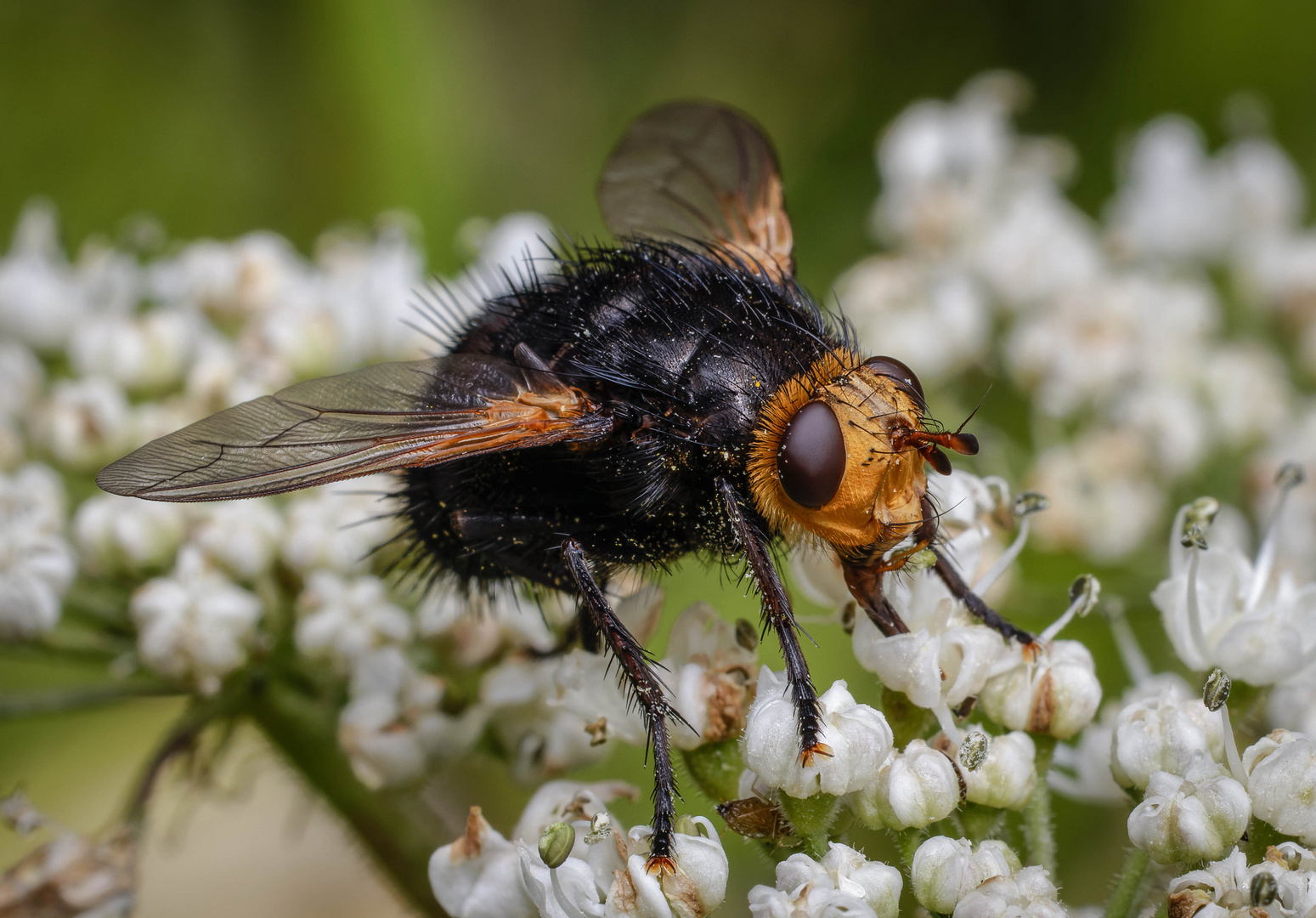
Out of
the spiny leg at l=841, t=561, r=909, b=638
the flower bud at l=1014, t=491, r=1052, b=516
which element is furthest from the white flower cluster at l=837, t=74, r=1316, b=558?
the spiny leg at l=841, t=561, r=909, b=638

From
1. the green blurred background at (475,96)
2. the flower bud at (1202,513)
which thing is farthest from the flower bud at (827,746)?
the green blurred background at (475,96)

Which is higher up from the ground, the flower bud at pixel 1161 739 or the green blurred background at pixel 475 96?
the green blurred background at pixel 475 96

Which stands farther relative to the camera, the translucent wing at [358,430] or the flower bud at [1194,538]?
the flower bud at [1194,538]

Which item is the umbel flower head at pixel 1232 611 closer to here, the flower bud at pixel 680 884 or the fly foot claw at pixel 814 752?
the fly foot claw at pixel 814 752

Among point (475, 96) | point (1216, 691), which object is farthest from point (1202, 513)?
point (475, 96)

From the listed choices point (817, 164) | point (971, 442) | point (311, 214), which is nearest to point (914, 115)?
point (817, 164)

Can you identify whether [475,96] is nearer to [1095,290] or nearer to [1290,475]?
[1095,290]
